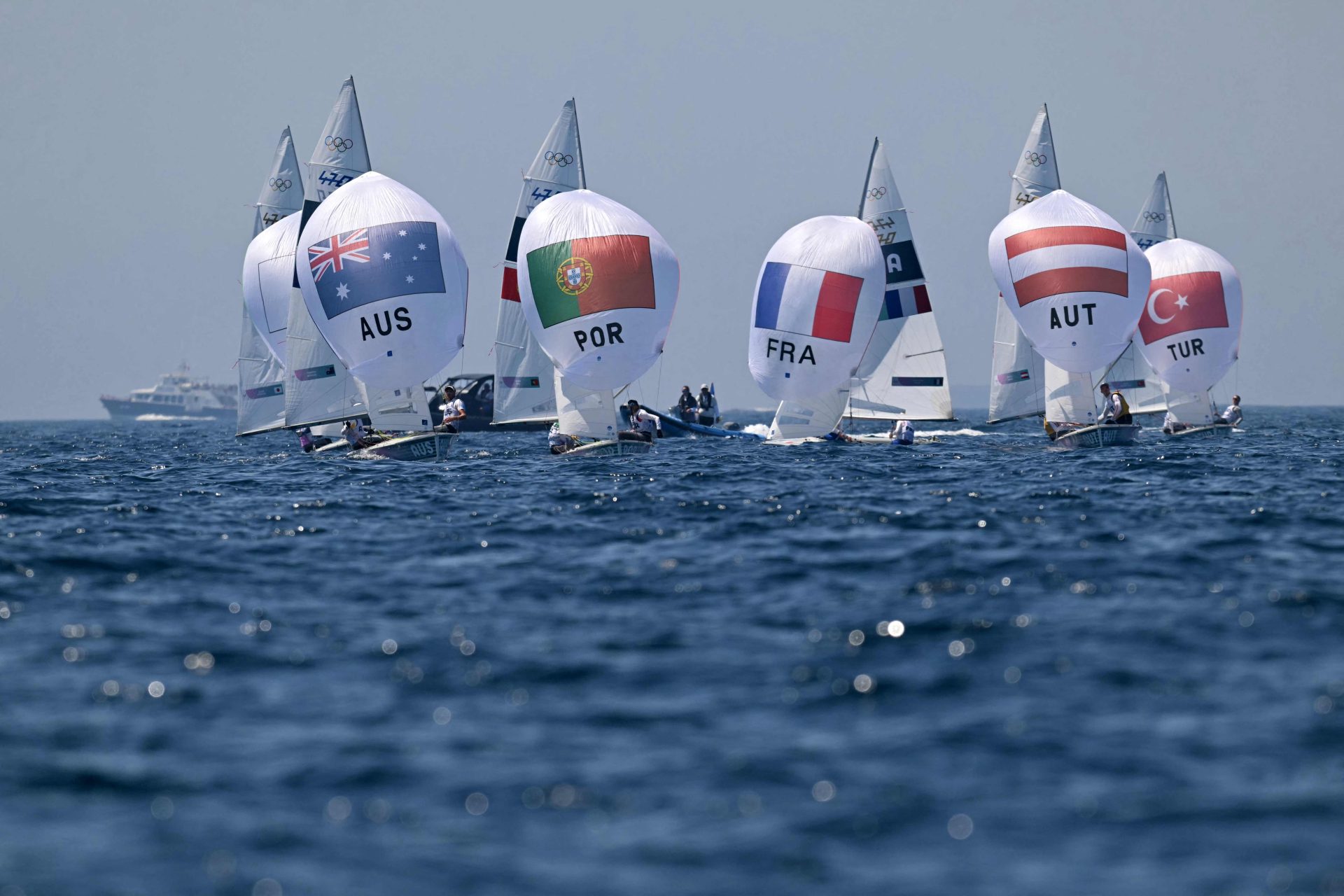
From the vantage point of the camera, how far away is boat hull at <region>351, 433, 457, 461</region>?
34.0 meters

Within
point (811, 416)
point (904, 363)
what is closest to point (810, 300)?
point (811, 416)

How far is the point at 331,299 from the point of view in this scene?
33.8 metres

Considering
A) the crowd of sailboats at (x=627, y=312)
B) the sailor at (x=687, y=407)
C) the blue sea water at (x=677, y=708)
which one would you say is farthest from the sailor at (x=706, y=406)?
the blue sea water at (x=677, y=708)

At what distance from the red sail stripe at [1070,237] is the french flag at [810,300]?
486 cm

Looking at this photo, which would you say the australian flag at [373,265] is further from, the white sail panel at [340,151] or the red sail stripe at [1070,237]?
the red sail stripe at [1070,237]

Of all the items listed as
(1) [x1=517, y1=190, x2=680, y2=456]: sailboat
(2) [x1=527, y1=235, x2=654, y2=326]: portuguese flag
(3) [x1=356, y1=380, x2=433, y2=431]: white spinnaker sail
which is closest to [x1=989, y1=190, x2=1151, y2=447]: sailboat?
(1) [x1=517, y1=190, x2=680, y2=456]: sailboat

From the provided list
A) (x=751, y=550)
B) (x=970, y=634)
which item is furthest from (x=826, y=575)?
(x=970, y=634)

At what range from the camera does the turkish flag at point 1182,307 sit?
4734 cm

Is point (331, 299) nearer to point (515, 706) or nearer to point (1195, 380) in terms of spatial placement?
point (515, 706)

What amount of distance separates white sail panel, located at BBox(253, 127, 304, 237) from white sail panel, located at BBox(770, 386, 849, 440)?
17954 mm

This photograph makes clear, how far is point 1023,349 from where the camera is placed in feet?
150

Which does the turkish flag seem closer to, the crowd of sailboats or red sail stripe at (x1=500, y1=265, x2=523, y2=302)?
the crowd of sailboats

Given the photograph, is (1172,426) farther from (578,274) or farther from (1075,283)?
(578,274)

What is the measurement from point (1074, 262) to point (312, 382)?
69.8 ft
